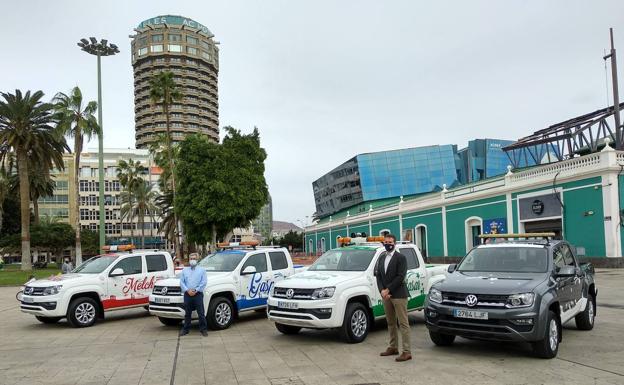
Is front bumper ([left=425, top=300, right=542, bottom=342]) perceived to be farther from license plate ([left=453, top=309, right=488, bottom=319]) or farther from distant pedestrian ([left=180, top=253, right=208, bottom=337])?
distant pedestrian ([left=180, top=253, right=208, bottom=337])

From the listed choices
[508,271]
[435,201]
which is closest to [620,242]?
[435,201]

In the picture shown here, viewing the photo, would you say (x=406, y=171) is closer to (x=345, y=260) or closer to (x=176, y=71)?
(x=176, y=71)

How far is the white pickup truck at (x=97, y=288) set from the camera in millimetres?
12609

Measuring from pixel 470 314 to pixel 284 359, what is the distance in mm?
2891

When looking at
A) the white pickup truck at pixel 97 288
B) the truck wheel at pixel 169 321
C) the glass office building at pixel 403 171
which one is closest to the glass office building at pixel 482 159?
the glass office building at pixel 403 171

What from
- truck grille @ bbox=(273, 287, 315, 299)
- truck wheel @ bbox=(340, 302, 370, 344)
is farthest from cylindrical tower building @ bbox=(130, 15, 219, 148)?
truck wheel @ bbox=(340, 302, 370, 344)

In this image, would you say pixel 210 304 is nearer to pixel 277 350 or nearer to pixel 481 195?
pixel 277 350

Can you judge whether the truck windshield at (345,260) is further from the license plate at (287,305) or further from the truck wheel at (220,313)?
the truck wheel at (220,313)

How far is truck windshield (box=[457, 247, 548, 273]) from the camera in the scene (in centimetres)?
877

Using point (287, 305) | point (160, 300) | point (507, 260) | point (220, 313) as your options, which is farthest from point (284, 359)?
point (160, 300)

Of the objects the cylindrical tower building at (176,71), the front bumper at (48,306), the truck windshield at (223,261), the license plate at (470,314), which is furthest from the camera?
the cylindrical tower building at (176,71)

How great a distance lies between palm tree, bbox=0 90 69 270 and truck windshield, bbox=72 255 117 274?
95.4 ft

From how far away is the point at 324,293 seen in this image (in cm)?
923

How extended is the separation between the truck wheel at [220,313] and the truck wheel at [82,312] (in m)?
3.46
